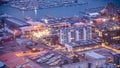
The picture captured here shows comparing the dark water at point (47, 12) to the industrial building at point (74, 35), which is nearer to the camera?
the industrial building at point (74, 35)

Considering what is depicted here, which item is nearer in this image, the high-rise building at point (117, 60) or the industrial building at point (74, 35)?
the high-rise building at point (117, 60)

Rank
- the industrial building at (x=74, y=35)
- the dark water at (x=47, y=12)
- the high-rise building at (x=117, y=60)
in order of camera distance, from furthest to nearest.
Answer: the dark water at (x=47, y=12) < the industrial building at (x=74, y=35) < the high-rise building at (x=117, y=60)

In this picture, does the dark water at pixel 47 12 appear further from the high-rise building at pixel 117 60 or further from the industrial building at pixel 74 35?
the high-rise building at pixel 117 60

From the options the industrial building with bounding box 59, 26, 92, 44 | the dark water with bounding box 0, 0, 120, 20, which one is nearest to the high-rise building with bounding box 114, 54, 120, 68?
the industrial building with bounding box 59, 26, 92, 44

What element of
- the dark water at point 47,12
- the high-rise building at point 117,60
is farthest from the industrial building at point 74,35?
the dark water at point 47,12

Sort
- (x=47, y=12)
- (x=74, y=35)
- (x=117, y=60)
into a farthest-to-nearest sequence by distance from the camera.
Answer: (x=47, y=12)
(x=74, y=35)
(x=117, y=60)

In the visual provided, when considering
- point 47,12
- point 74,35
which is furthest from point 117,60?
point 47,12

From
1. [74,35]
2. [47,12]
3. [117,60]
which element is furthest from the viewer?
[47,12]

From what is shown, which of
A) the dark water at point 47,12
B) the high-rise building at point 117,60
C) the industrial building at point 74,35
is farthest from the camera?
the dark water at point 47,12

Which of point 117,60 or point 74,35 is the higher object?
point 74,35

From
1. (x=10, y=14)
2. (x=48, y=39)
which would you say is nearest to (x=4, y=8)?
(x=10, y=14)

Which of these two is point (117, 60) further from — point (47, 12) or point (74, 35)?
point (47, 12)

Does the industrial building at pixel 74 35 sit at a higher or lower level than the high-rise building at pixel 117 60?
Answer: higher

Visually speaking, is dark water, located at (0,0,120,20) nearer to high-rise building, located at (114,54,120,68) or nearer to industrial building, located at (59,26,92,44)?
industrial building, located at (59,26,92,44)
